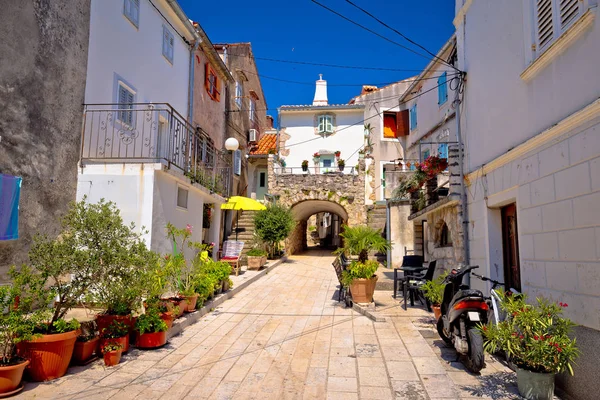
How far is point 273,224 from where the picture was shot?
15.6 meters

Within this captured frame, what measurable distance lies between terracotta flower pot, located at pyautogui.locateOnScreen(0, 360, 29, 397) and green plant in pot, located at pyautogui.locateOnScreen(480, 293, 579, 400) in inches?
171

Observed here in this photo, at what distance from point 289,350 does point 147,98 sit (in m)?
7.40

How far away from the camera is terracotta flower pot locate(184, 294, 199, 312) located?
21.9ft

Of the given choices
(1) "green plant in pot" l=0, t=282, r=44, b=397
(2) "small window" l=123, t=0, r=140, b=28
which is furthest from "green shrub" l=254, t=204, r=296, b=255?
(1) "green plant in pot" l=0, t=282, r=44, b=397

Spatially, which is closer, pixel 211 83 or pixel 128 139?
pixel 128 139

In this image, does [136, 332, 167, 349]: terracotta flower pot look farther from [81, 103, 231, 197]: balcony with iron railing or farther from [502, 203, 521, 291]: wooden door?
[502, 203, 521, 291]: wooden door

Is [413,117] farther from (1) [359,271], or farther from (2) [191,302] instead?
(2) [191,302]

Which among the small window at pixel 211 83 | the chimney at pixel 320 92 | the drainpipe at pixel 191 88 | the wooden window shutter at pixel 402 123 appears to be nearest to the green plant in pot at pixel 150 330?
the drainpipe at pixel 191 88

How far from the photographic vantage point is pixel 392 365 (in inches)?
181

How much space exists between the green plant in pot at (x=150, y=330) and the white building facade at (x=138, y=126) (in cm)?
231

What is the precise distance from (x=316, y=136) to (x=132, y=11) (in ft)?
45.9

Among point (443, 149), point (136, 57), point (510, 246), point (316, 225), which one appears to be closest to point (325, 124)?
point (443, 149)

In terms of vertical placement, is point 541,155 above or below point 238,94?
below

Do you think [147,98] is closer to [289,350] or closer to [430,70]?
[289,350]
